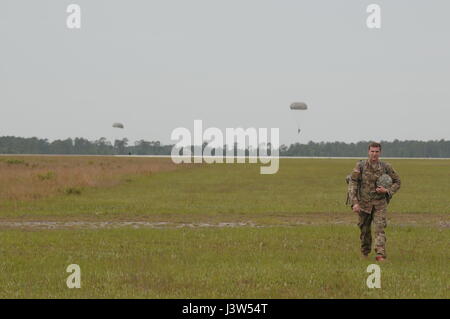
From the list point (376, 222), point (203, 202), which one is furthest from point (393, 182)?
point (203, 202)

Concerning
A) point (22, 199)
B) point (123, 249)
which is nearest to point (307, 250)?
point (123, 249)

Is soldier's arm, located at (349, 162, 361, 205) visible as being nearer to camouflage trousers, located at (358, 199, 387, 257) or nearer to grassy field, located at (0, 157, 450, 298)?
camouflage trousers, located at (358, 199, 387, 257)

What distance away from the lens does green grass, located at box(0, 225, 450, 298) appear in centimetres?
1034

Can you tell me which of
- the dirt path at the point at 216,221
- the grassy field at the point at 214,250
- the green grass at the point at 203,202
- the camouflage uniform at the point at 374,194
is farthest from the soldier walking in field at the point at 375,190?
the green grass at the point at 203,202

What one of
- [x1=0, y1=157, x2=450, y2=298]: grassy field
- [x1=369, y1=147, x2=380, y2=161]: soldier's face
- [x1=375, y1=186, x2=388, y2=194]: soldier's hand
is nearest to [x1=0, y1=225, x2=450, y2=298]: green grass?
[x1=0, y1=157, x2=450, y2=298]: grassy field

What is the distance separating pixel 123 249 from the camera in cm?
1493

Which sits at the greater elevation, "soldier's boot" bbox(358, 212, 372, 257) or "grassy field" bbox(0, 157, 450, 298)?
"soldier's boot" bbox(358, 212, 372, 257)

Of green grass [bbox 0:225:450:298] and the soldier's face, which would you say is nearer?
green grass [bbox 0:225:450:298]

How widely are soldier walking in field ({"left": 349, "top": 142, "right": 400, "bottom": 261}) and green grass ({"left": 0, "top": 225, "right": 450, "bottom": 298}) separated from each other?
0.76 meters

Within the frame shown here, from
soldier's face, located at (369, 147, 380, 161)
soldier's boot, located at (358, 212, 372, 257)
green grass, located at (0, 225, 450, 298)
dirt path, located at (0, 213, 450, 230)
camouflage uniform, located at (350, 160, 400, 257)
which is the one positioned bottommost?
dirt path, located at (0, 213, 450, 230)

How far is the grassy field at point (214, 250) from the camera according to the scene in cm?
1054

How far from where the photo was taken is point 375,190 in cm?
1310
